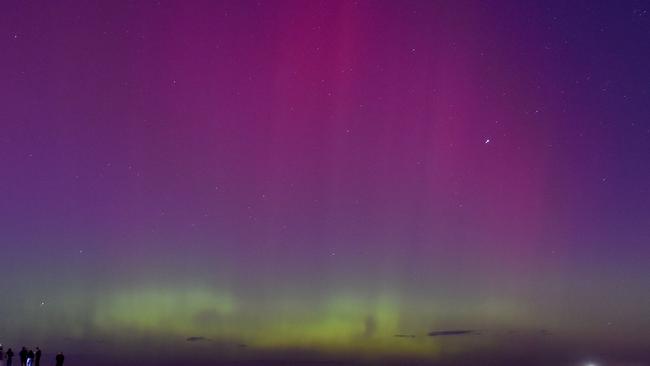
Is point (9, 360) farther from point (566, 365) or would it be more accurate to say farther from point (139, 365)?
point (566, 365)

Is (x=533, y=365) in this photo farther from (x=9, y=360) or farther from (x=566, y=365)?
(x=9, y=360)

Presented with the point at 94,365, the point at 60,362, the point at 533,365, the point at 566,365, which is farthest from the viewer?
the point at 533,365

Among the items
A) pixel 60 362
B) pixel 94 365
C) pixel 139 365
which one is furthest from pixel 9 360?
pixel 139 365

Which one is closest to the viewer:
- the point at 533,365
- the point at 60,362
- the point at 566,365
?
the point at 60,362

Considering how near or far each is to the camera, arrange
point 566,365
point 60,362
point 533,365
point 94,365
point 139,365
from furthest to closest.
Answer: point 533,365 < point 566,365 < point 139,365 < point 94,365 < point 60,362

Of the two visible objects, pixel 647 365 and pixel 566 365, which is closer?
pixel 647 365

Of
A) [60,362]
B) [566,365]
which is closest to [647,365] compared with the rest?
[566,365]

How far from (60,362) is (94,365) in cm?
3218

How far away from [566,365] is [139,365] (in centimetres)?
7213

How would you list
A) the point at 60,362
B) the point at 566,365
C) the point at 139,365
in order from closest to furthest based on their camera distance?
the point at 60,362
the point at 139,365
the point at 566,365

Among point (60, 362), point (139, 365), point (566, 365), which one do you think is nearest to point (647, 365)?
point (566, 365)

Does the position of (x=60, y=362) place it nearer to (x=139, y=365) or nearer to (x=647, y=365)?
(x=139, y=365)

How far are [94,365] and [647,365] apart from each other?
60098mm

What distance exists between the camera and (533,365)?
141 m
